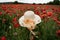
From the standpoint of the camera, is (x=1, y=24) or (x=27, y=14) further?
(x=1, y=24)

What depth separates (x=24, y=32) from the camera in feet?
3.11

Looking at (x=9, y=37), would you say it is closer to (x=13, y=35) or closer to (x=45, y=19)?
(x=13, y=35)

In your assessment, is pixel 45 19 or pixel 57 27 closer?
pixel 57 27

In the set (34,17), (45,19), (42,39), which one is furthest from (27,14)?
(45,19)

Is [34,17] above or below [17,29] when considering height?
above

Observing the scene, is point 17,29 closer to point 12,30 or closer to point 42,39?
point 12,30

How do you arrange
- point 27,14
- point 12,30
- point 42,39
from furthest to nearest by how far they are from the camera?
point 12,30, point 42,39, point 27,14

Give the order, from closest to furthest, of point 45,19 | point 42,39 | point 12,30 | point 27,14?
point 27,14 < point 42,39 < point 12,30 < point 45,19

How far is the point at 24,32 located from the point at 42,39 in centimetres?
10

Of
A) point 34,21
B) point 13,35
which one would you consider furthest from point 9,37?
point 34,21

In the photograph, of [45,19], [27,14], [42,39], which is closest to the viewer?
[27,14]

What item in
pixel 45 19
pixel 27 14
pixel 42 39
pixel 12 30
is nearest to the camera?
pixel 27 14

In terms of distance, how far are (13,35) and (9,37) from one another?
24mm

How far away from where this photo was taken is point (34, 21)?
60 cm
